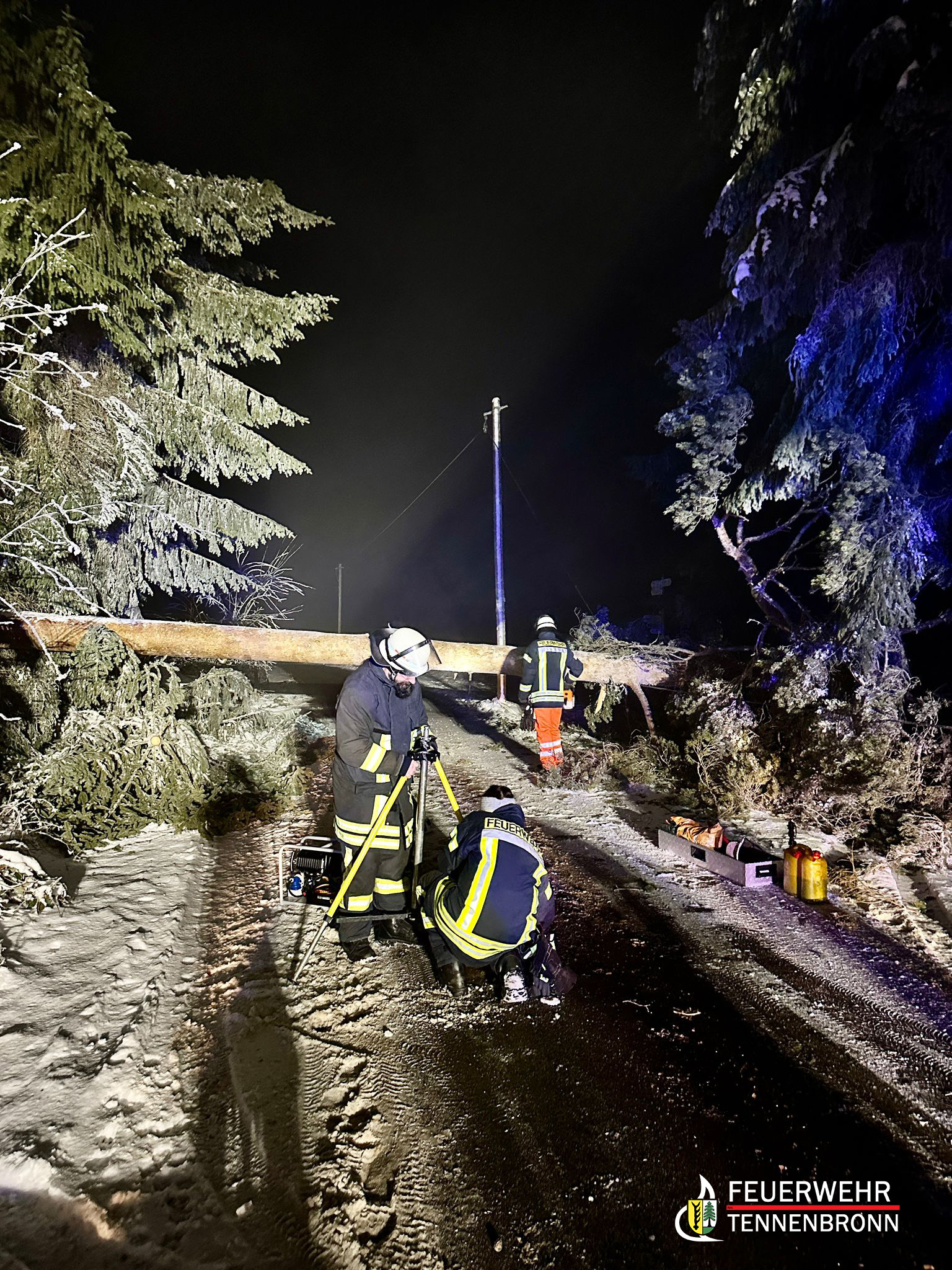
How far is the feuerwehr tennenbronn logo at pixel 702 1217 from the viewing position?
6.88ft

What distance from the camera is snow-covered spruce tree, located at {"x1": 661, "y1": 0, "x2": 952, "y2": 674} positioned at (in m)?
5.53

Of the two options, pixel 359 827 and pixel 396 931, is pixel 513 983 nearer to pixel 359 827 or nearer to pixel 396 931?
pixel 396 931

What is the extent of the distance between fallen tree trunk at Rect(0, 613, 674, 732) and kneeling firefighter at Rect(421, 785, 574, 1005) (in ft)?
16.1

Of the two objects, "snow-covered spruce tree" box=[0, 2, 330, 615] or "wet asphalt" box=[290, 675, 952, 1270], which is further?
"snow-covered spruce tree" box=[0, 2, 330, 615]

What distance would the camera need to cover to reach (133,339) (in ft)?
22.1

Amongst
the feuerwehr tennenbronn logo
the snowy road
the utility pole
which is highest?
the utility pole

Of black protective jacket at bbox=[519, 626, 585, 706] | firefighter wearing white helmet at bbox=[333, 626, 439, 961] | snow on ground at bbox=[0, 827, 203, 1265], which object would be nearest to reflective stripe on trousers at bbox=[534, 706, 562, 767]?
black protective jacket at bbox=[519, 626, 585, 706]

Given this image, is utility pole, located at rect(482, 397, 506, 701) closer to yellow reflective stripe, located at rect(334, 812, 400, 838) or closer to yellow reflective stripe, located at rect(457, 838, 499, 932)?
yellow reflective stripe, located at rect(334, 812, 400, 838)

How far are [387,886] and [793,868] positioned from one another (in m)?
3.21

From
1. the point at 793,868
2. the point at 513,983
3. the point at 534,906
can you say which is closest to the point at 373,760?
the point at 534,906

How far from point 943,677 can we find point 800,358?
5.20 meters

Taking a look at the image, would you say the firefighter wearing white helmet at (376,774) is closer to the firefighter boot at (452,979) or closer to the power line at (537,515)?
the firefighter boot at (452,979)

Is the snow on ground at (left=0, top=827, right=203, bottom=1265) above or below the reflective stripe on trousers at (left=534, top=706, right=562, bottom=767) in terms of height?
below

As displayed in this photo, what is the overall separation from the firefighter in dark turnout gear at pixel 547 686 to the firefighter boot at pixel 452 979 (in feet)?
13.9
